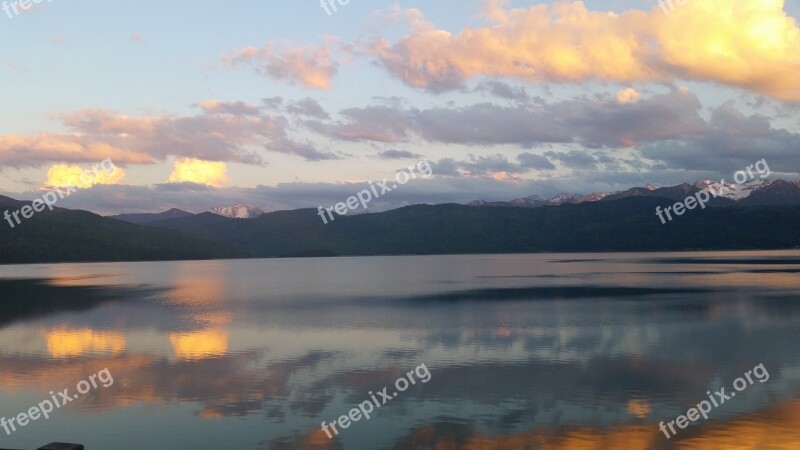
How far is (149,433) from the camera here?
2344 centimetres

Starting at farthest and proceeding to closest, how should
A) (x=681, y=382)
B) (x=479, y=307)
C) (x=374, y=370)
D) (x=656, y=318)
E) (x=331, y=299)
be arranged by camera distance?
(x=331, y=299) < (x=479, y=307) < (x=656, y=318) < (x=374, y=370) < (x=681, y=382)

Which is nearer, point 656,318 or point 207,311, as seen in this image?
point 656,318

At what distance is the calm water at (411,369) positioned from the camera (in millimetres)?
22906

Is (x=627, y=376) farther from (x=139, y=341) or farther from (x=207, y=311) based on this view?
(x=207, y=311)

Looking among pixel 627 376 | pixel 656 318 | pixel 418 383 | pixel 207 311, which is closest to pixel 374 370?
pixel 418 383

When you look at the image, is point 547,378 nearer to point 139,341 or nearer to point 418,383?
point 418,383

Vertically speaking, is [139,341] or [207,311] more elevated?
[207,311]

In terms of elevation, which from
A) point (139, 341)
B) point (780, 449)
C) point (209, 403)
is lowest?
point (780, 449)

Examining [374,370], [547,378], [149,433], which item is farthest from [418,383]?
[149,433]

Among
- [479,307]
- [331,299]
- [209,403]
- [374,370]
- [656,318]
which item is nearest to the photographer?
[209,403]

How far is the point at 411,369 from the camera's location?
Result: 113 feet

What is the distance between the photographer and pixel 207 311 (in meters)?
68.9

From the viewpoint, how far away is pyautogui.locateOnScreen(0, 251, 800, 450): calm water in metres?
22.9

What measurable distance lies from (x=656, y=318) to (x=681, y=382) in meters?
26.8
